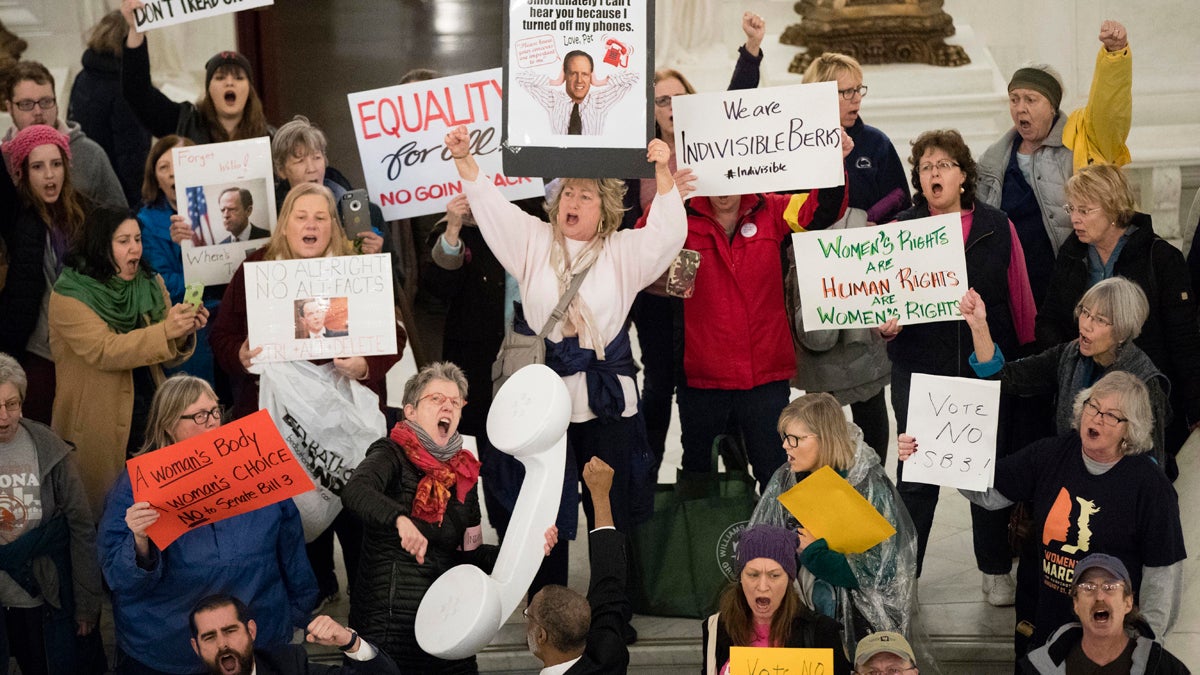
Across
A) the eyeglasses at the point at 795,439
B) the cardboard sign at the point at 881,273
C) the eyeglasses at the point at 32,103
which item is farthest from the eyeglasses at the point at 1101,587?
the eyeglasses at the point at 32,103

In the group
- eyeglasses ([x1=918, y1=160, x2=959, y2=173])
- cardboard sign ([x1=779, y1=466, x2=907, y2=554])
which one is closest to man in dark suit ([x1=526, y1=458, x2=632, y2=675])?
cardboard sign ([x1=779, y1=466, x2=907, y2=554])

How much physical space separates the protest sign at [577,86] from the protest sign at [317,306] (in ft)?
2.05

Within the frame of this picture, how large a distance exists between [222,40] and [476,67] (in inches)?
59.0

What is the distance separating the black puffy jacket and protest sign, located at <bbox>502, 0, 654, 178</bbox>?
45.8 inches

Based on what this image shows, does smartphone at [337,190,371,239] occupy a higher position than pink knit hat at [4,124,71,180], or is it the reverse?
pink knit hat at [4,124,71,180]

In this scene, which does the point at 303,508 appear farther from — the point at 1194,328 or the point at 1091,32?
the point at 1091,32

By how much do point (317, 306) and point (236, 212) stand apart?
2.20 ft

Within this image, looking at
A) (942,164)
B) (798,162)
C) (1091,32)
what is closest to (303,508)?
(798,162)

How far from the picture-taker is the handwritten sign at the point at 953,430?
17.9ft

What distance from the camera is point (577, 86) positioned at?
564cm

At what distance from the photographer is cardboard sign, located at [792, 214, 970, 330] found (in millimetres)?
5770

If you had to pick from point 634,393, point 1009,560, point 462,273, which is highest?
point 462,273

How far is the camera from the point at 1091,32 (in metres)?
9.27

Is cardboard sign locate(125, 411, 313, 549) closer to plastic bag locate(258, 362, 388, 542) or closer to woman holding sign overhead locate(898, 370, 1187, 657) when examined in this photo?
plastic bag locate(258, 362, 388, 542)
